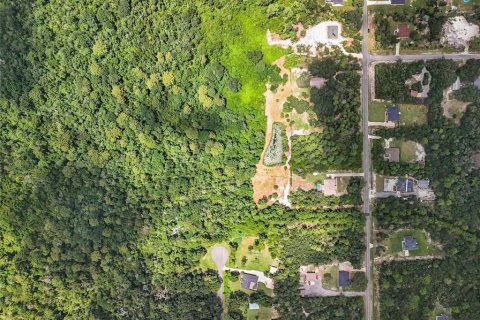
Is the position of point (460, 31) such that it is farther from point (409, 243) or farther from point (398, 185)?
point (409, 243)

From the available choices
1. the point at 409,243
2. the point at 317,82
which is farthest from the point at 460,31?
the point at 409,243

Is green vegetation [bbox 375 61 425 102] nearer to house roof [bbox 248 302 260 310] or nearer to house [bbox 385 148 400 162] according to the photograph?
house [bbox 385 148 400 162]

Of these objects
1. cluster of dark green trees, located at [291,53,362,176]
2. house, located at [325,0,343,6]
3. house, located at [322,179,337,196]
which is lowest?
house, located at [322,179,337,196]

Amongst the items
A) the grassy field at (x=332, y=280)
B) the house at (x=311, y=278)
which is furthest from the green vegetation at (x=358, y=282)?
the house at (x=311, y=278)

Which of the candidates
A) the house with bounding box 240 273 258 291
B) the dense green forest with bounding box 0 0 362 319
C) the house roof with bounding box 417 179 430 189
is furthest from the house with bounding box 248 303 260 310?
the house roof with bounding box 417 179 430 189

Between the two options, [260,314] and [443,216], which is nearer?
[443,216]

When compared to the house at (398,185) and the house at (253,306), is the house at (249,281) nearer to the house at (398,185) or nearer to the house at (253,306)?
the house at (253,306)
